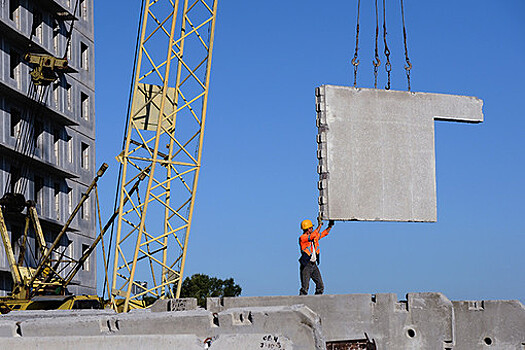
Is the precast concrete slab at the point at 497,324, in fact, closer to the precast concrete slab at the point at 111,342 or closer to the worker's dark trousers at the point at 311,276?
the worker's dark trousers at the point at 311,276

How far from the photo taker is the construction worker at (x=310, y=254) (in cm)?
1894

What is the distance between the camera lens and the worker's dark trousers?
746 inches

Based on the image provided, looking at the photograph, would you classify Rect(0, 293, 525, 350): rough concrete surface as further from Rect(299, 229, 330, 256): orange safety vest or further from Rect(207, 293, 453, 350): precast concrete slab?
Rect(299, 229, 330, 256): orange safety vest

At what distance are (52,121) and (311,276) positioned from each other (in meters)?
33.0

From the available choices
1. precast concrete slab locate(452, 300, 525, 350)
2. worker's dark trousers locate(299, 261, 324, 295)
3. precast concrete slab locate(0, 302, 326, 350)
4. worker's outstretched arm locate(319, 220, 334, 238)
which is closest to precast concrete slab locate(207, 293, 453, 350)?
precast concrete slab locate(452, 300, 525, 350)

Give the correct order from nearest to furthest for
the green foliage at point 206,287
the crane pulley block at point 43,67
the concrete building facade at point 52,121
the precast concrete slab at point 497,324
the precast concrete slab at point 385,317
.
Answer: the precast concrete slab at point 385,317, the precast concrete slab at point 497,324, the concrete building facade at point 52,121, the crane pulley block at point 43,67, the green foliage at point 206,287

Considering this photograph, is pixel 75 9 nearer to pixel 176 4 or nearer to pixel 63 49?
pixel 63 49

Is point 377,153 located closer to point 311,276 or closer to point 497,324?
point 311,276

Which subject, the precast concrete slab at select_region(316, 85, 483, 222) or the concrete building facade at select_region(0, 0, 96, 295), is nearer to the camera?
the precast concrete slab at select_region(316, 85, 483, 222)

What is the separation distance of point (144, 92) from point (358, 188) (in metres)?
16.7

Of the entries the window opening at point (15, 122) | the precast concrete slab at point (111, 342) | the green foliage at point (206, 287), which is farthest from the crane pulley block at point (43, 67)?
the precast concrete slab at point (111, 342)

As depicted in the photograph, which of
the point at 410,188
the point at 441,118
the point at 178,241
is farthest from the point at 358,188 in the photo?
the point at 178,241

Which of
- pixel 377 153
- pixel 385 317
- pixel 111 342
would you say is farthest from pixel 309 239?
pixel 111 342

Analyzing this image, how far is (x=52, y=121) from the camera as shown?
49.2m
